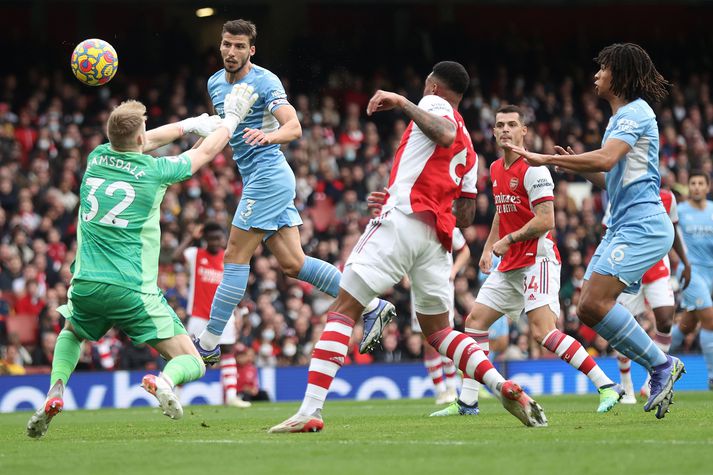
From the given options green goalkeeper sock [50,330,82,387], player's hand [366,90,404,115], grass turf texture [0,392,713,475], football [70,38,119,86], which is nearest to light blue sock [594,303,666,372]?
grass turf texture [0,392,713,475]

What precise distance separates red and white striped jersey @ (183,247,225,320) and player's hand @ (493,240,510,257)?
224 inches

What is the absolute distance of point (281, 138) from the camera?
980cm

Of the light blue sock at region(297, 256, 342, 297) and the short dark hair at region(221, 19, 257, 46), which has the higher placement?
the short dark hair at region(221, 19, 257, 46)

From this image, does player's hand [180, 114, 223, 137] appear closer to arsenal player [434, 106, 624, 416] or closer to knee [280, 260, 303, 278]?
knee [280, 260, 303, 278]

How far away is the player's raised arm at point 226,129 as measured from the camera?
8.45 m

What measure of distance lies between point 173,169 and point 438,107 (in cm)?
187

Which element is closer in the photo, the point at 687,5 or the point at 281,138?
the point at 281,138

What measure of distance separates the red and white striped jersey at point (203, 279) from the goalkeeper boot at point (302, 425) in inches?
290

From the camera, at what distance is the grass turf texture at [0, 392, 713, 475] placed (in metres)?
6.21

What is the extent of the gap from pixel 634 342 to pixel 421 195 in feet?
6.77

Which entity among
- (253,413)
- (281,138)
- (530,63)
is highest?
(530,63)

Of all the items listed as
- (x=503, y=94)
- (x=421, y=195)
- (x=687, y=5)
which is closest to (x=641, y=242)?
(x=421, y=195)

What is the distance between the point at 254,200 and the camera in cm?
1077

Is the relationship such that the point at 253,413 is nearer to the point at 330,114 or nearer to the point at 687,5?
the point at 330,114
